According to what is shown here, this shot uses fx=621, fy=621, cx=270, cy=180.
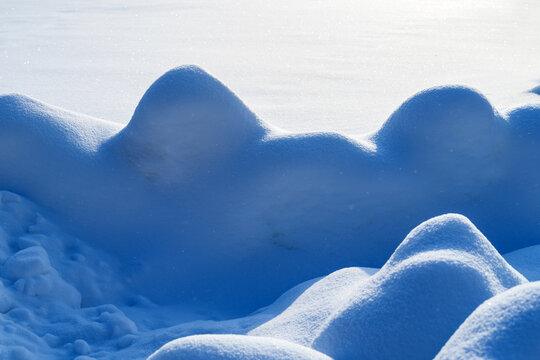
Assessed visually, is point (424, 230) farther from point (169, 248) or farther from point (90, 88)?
point (90, 88)

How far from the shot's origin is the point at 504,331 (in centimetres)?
104

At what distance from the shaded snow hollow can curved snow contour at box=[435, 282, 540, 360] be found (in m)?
0.86

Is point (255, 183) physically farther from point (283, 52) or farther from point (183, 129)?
point (283, 52)

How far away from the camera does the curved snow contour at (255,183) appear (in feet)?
7.35

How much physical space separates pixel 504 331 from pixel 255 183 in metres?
1.37

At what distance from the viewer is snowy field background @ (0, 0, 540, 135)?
15.3 feet

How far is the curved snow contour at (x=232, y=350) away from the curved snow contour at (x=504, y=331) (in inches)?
11.2

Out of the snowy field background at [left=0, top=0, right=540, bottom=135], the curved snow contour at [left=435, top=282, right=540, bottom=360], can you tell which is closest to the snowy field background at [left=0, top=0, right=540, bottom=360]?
the curved snow contour at [left=435, top=282, right=540, bottom=360]

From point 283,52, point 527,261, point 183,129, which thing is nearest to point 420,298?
point 527,261

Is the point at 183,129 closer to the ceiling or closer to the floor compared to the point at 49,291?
closer to the ceiling

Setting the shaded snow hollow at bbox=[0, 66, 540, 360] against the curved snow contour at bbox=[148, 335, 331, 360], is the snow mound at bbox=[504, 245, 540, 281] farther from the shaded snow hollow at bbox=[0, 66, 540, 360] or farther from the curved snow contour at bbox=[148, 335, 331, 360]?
the curved snow contour at bbox=[148, 335, 331, 360]

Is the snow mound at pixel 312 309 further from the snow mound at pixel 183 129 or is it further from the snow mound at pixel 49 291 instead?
the snow mound at pixel 183 129

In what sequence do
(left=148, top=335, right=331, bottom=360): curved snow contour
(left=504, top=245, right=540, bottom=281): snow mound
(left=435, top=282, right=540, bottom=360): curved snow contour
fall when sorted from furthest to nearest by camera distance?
(left=504, top=245, right=540, bottom=281): snow mound, (left=148, top=335, right=331, bottom=360): curved snow contour, (left=435, top=282, right=540, bottom=360): curved snow contour

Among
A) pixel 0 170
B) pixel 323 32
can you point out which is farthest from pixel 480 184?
pixel 323 32
